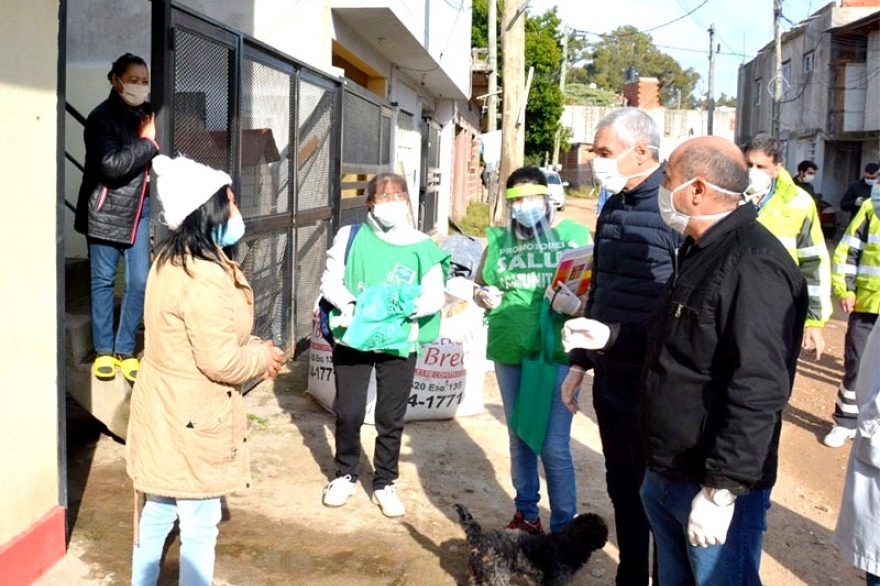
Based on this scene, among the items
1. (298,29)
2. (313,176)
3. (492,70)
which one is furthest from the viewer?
(492,70)

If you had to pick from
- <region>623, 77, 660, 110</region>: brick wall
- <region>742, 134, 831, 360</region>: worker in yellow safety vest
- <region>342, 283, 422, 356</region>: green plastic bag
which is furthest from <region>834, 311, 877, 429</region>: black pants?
<region>623, 77, 660, 110</region>: brick wall

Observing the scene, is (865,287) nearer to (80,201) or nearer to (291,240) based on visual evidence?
(291,240)

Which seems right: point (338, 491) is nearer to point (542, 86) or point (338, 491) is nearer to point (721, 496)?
point (721, 496)

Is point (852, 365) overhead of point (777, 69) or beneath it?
beneath

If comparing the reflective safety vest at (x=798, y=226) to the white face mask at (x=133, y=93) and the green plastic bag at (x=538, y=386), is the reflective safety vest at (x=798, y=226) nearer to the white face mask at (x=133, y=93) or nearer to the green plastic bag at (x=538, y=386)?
the green plastic bag at (x=538, y=386)

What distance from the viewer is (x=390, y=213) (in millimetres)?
4734

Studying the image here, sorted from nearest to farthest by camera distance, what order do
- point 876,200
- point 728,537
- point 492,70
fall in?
point 728,537 < point 876,200 < point 492,70

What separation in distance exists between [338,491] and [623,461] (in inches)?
69.5

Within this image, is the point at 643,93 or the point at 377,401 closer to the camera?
the point at 377,401

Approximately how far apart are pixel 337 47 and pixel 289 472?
23.3ft

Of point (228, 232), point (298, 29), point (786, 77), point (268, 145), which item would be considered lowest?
point (228, 232)

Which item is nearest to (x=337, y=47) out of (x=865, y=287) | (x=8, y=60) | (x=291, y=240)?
(x=291, y=240)

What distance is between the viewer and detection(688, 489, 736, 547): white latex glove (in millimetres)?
2582

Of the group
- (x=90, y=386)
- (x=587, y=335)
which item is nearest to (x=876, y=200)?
(x=587, y=335)
